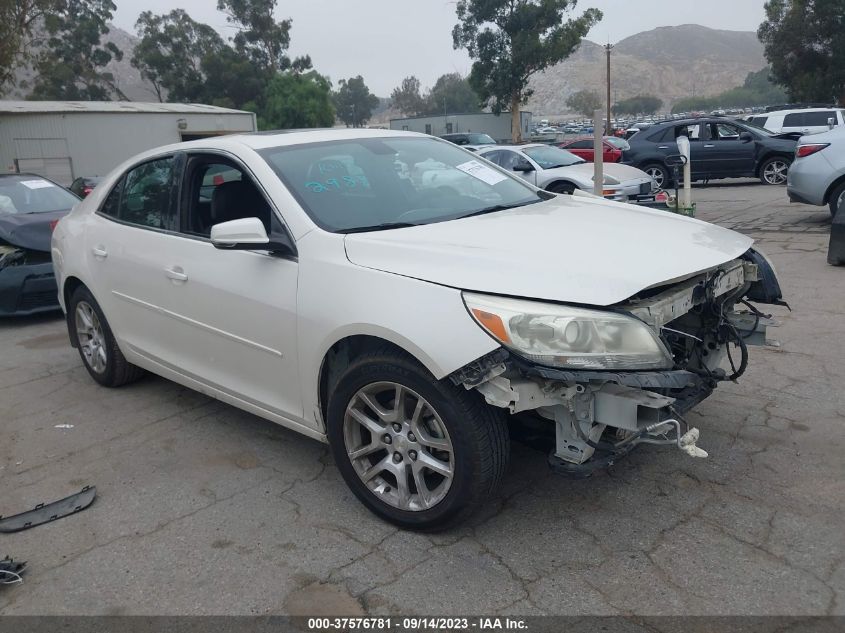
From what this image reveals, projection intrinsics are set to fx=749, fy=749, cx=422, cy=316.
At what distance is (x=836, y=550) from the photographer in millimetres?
2855

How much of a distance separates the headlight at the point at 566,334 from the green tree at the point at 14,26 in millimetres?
20778

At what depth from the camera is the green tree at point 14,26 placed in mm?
19109

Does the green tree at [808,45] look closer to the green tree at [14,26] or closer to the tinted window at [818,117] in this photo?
the tinted window at [818,117]

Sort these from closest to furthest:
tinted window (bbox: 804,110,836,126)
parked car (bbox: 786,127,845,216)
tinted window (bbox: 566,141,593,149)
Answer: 1. parked car (bbox: 786,127,845,216)
2. tinted window (bbox: 804,110,836,126)
3. tinted window (bbox: 566,141,593,149)

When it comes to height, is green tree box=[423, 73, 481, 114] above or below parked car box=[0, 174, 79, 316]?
above

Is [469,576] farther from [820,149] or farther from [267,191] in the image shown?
[820,149]

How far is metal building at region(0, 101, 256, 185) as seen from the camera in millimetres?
24922

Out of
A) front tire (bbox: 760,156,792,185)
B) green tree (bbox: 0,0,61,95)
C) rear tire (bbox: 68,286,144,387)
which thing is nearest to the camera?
rear tire (bbox: 68,286,144,387)

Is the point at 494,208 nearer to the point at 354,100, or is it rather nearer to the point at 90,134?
the point at 90,134

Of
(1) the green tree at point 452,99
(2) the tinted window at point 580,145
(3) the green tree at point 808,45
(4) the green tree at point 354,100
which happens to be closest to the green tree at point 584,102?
(1) the green tree at point 452,99

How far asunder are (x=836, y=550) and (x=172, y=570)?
2578 mm

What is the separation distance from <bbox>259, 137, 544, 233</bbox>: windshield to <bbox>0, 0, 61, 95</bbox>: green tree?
19.0 metres

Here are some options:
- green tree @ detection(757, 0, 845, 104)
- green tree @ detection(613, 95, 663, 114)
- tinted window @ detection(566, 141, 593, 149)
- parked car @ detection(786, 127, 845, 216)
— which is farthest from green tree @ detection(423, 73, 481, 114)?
parked car @ detection(786, 127, 845, 216)

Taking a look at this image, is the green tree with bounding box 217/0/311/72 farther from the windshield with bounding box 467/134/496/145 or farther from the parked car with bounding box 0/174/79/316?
the parked car with bounding box 0/174/79/316
